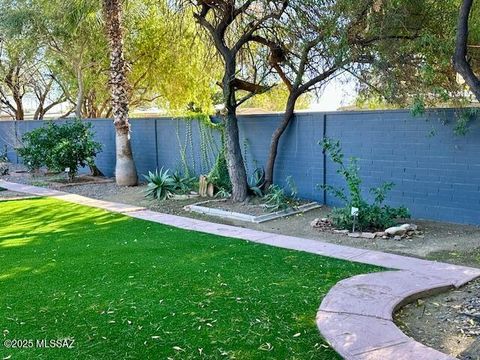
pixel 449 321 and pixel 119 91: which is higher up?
pixel 119 91

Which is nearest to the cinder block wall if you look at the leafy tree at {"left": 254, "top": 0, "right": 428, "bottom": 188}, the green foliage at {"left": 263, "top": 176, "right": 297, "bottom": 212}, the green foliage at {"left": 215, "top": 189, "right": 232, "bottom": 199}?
the green foliage at {"left": 263, "top": 176, "right": 297, "bottom": 212}

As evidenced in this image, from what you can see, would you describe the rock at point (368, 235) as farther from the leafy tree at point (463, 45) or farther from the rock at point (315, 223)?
the leafy tree at point (463, 45)

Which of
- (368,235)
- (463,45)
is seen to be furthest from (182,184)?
(463,45)

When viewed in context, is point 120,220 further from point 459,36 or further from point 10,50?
point 10,50

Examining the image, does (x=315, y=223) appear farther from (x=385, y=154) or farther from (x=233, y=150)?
(x=233, y=150)

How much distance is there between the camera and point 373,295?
14.5 ft

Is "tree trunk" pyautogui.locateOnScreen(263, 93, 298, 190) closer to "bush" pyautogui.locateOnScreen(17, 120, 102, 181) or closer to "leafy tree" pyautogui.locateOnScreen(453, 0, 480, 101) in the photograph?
"leafy tree" pyautogui.locateOnScreen(453, 0, 480, 101)

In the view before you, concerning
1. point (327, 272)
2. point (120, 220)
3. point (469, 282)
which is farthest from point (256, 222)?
point (469, 282)

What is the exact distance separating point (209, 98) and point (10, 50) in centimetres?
1056

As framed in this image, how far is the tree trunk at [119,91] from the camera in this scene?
11.9m

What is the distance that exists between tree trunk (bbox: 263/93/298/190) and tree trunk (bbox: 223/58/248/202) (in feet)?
1.84

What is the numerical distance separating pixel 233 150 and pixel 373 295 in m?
5.75

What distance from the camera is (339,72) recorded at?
8820 millimetres

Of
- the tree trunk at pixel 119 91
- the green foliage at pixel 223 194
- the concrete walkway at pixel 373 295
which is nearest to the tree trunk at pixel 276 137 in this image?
the green foliage at pixel 223 194
